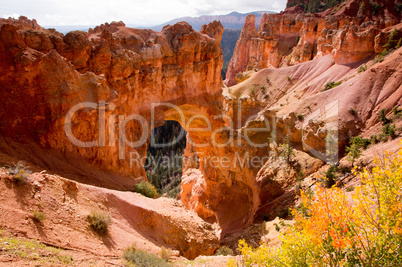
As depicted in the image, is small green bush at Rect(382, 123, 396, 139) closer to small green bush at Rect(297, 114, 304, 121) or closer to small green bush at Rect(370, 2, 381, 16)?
small green bush at Rect(297, 114, 304, 121)

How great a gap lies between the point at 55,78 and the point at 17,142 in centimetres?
364

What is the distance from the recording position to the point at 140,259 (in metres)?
9.94

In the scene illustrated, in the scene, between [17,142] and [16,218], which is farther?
[17,142]

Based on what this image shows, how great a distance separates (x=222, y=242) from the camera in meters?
24.3

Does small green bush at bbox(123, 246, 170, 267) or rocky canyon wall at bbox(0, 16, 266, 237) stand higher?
rocky canyon wall at bbox(0, 16, 266, 237)

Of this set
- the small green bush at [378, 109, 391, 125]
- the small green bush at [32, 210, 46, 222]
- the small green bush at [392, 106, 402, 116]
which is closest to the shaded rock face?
the small green bush at [392, 106, 402, 116]

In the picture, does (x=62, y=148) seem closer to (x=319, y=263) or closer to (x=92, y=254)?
(x=92, y=254)

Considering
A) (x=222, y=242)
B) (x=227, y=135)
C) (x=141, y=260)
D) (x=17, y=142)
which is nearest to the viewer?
(x=141, y=260)

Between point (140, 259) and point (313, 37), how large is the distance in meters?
64.5

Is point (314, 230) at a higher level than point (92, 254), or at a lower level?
higher

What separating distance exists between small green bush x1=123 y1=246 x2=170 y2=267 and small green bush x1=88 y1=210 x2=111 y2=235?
1248mm

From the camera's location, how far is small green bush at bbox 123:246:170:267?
31.9 ft

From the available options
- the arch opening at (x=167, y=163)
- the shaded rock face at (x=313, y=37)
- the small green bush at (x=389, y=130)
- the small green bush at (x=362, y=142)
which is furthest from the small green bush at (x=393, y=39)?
the arch opening at (x=167, y=163)

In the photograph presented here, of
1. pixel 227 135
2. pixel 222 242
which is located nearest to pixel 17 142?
pixel 222 242
